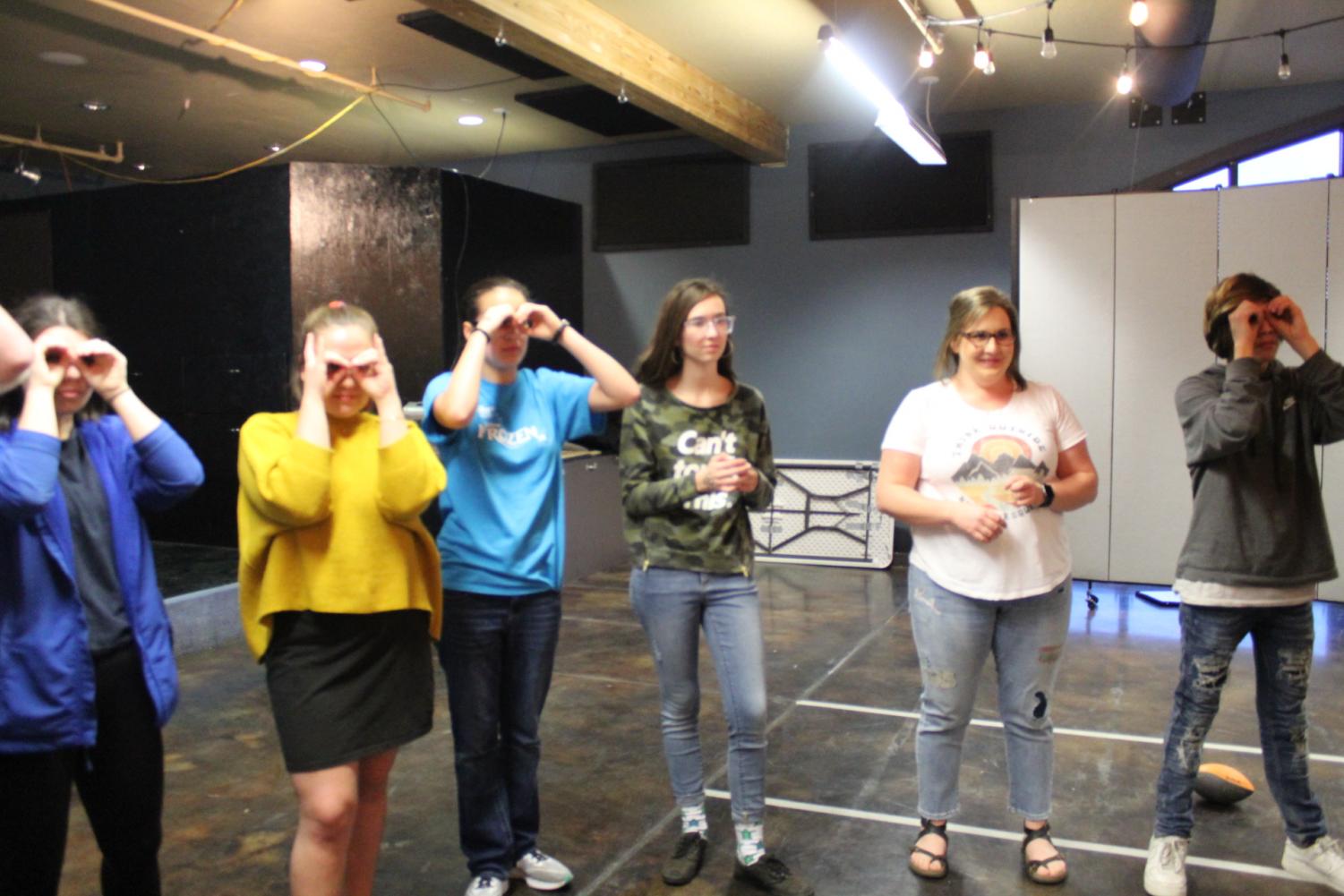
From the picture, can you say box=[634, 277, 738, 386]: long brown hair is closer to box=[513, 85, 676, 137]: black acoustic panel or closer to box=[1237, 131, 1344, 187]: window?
box=[513, 85, 676, 137]: black acoustic panel

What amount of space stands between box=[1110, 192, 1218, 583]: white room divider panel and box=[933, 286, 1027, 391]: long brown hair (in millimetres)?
3795

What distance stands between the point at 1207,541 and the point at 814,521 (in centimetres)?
507

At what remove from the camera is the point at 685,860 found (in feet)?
8.75

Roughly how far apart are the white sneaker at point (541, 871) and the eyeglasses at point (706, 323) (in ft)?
4.42

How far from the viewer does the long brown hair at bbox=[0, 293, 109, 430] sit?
1739 mm

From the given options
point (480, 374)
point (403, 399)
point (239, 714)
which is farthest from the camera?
point (403, 399)

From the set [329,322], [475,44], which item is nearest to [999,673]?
[329,322]

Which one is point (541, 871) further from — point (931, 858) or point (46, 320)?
point (46, 320)

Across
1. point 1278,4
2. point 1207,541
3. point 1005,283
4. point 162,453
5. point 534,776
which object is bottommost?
point 534,776

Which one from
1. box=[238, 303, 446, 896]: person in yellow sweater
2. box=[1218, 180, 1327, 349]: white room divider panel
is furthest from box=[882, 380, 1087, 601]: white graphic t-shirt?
box=[1218, 180, 1327, 349]: white room divider panel

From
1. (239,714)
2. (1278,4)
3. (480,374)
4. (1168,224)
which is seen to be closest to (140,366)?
(239,714)

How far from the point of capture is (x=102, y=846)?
185 centimetres

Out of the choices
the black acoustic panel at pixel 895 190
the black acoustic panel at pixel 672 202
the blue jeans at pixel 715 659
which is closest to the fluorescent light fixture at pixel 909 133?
the black acoustic panel at pixel 895 190

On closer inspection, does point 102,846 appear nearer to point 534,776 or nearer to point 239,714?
point 534,776
